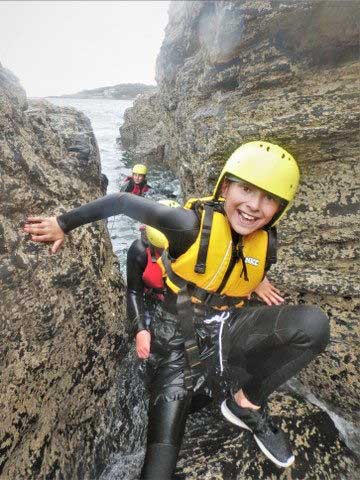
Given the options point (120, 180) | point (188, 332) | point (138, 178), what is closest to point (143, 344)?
point (188, 332)

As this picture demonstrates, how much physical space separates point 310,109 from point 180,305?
368 centimetres

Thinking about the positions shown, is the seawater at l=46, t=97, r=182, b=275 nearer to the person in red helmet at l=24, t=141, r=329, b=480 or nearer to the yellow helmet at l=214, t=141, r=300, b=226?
the person in red helmet at l=24, t=141, r=329, b=480

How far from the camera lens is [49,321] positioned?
326 cm

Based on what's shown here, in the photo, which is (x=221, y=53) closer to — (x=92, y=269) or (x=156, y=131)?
(x=92, y=269)

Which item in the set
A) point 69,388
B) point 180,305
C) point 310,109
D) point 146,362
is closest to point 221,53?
point 310,109

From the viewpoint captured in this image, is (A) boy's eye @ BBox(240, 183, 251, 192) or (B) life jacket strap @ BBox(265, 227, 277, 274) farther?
(B) life jacket strap @ BBox(265, 227, 277, 274)

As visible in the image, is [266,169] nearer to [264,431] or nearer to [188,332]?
[188,332]

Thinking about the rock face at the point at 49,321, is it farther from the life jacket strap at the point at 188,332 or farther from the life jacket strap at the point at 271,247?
the life jacket strap at the point at 271,247

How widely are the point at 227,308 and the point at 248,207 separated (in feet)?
4.14

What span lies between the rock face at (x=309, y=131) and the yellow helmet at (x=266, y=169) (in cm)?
200

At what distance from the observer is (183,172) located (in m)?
7.67

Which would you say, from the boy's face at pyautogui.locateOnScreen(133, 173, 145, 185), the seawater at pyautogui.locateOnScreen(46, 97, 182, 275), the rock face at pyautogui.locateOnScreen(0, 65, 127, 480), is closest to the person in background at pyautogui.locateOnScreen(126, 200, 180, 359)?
the rock face at pyautogui.locateOnScreen(0, 65, 127, 480)

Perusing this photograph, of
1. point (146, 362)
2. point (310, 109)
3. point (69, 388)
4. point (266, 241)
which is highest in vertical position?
point (310, 109)

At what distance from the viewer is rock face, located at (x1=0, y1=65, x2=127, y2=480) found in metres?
2.88
